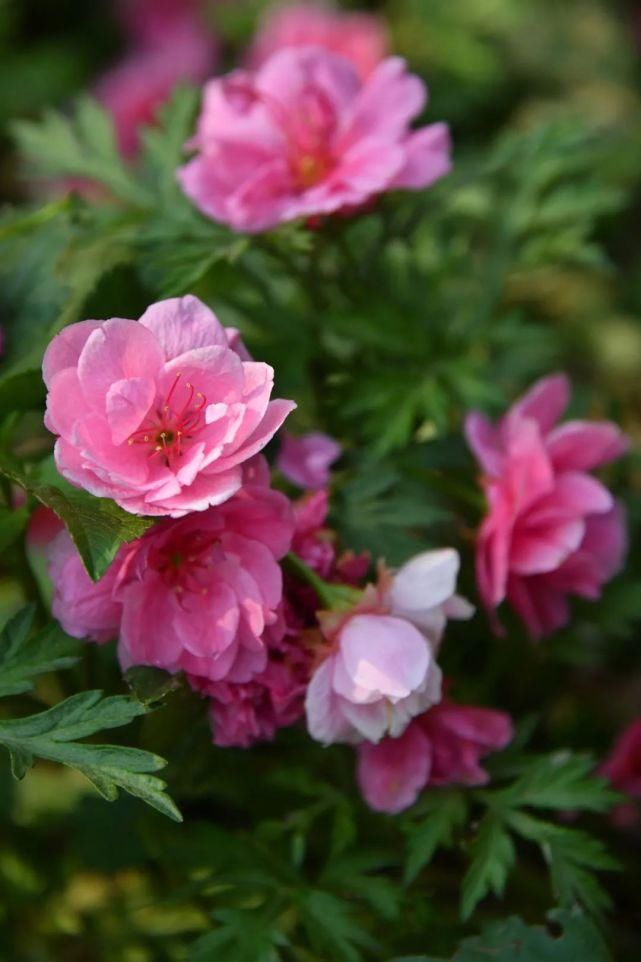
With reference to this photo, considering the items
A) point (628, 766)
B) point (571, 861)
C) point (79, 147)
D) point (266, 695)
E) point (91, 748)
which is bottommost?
point (628, 766)

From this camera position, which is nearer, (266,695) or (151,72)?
(266,695)

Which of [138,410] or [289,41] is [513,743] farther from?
[289,41]

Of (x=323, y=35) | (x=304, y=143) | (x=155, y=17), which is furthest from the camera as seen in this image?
(x=155, y=17)

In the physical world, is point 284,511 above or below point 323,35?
above

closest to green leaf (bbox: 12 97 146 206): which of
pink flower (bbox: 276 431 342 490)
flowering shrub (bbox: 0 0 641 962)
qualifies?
flowering shrub (bbox: 0 0 641 962)

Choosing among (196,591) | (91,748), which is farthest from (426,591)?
(91,748)

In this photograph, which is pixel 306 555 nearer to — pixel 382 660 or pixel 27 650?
pixel 382 660

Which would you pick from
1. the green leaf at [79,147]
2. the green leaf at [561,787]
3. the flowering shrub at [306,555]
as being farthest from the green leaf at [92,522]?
the green leaf at [79,147]

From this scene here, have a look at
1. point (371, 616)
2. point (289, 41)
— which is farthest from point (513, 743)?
point (289, 41)
